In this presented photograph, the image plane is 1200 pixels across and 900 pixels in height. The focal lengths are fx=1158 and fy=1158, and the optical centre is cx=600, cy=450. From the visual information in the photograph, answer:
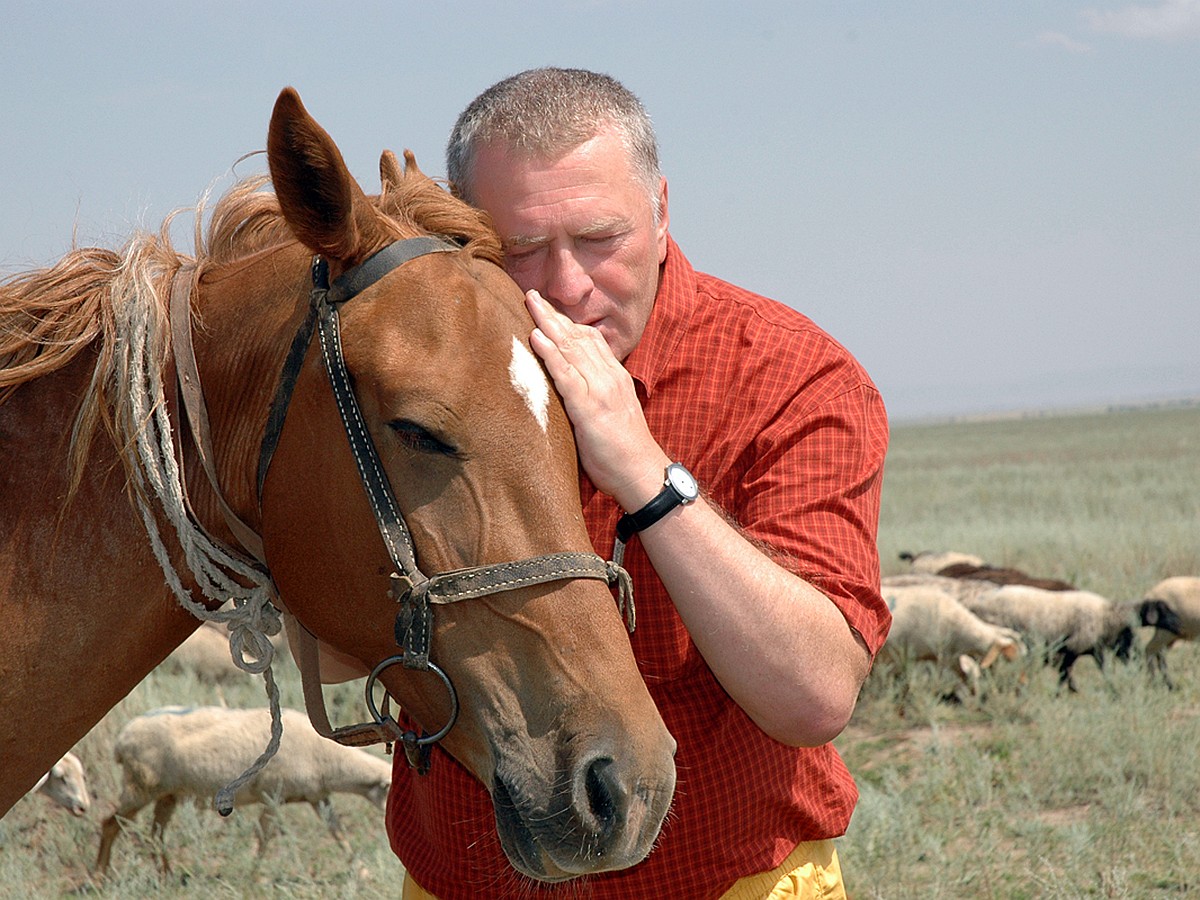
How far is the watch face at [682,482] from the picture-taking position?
1.92 metres

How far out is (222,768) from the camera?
570cm

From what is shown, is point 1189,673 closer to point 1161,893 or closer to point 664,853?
point 1161,893

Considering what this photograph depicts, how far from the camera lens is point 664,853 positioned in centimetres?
219

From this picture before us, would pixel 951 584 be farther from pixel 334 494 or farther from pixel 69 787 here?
pixel 334 494

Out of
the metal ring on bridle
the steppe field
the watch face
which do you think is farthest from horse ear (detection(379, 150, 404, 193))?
the steppe field

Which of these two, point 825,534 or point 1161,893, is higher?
point 825,534

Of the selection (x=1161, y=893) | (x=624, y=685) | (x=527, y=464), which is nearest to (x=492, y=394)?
(x=527, y=464)

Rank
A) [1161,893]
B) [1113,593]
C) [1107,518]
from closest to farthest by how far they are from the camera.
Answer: [1161,893]
[1113,593]
[1107,518]

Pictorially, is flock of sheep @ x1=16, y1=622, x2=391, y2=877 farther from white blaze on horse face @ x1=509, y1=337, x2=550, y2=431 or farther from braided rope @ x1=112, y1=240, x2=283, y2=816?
white blaze on horse face @ x1=509, y1=337, x2=550, y2=431

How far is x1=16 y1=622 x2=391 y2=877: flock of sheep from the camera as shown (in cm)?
565

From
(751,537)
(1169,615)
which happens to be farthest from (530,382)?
(1169,615)

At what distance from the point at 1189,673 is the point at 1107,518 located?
42.3 ft

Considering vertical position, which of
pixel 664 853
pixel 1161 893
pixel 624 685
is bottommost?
pixel 1161 893

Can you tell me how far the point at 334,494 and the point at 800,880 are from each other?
1175 millimetres
